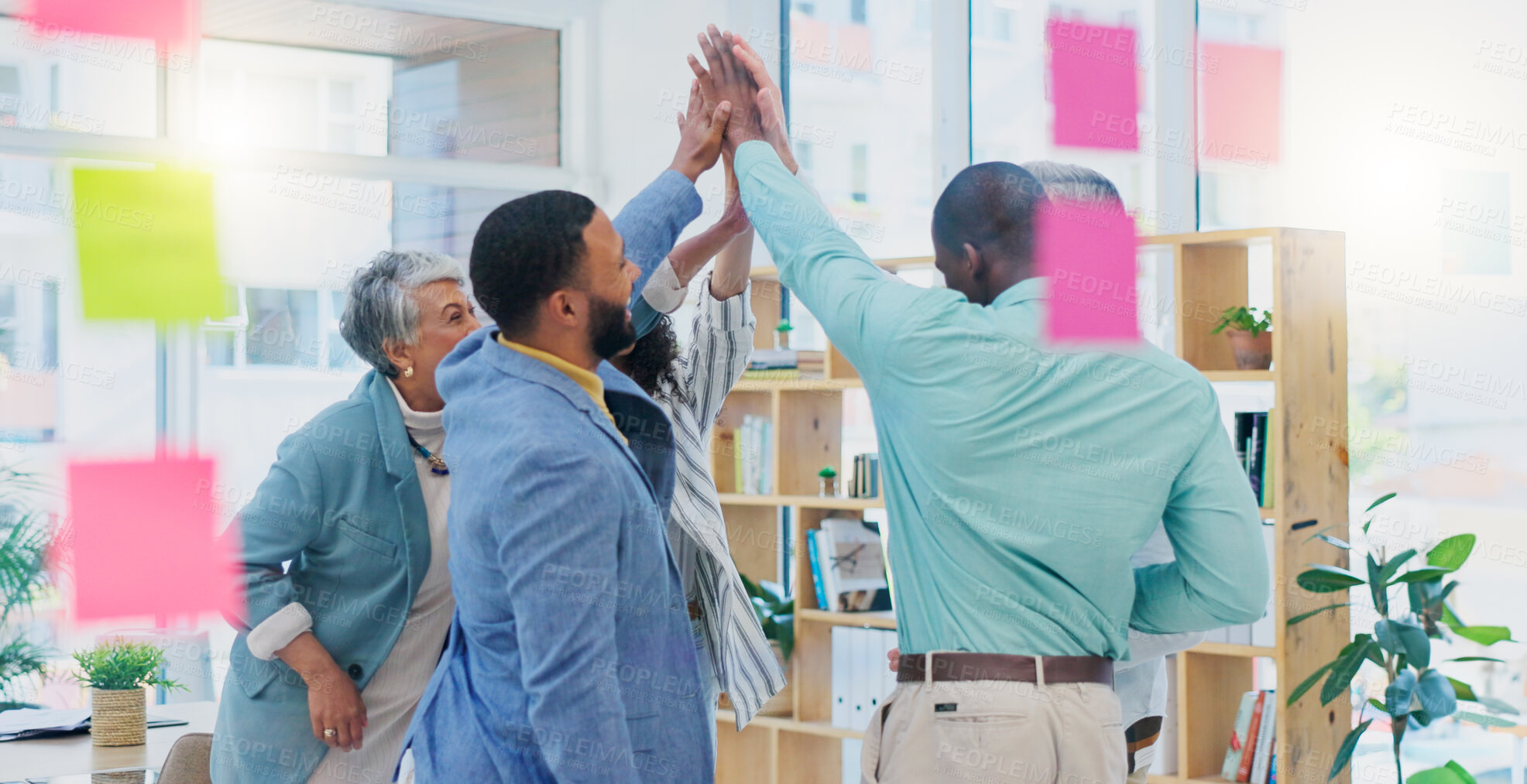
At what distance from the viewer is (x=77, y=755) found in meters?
2.79

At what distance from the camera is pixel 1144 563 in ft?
7.02

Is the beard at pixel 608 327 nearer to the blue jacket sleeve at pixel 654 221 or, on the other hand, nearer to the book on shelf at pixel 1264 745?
the blue jacket sleeve at pixel 654 221

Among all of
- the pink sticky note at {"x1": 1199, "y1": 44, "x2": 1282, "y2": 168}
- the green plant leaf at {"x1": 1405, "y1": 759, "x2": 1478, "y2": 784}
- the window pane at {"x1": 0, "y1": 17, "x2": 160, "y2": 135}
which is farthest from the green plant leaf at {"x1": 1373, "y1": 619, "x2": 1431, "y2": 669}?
the window pane at {"x1": 0, "y1": 17, "x2": 160, "y2": 135}

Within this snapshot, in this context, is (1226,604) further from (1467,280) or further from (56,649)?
(56,649)

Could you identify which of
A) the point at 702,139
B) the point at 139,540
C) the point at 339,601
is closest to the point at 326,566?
the point at 339,601

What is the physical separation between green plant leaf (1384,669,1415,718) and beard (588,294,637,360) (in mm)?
2263

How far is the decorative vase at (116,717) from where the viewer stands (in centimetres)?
286

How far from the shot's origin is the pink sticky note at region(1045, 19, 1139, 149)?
4.16m

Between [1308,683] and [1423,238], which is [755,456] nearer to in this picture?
[1308,683]

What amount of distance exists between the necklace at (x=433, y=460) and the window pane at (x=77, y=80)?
10.3 feet

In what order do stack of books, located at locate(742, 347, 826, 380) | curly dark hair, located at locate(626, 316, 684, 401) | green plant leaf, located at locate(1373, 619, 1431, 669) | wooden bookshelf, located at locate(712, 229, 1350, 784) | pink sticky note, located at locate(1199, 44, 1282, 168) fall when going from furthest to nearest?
stack of books, located at locate(742, 347, 826, 380) → pink sticky note, located at locate(1199, 44, 1282, 168) → wooden bookshelf, located at locate(712, 229, 1350, 784) → green plant leaf, located at locate(1373, 619, 1431, 669) → curly dark hair, located at locate(626, 316, 684, 401)

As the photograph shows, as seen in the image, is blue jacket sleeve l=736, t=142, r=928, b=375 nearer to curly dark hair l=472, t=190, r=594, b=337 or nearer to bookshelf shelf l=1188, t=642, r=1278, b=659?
curly dark hair l=472, t=190, r=594, b=337

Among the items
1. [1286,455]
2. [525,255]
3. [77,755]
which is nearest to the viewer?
[525,255]

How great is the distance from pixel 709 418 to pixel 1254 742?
2.01m
